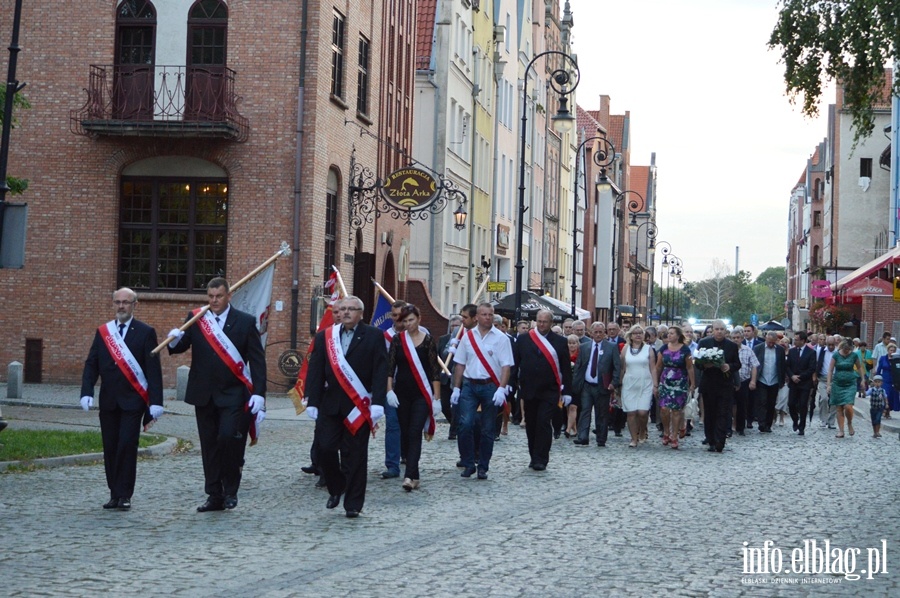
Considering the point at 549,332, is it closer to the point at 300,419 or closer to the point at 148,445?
the point at 148,445

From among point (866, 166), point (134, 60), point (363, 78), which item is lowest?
point (134, 60)

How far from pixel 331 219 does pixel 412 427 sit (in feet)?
61.2

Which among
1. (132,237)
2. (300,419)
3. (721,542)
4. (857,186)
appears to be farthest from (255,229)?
(857,186)

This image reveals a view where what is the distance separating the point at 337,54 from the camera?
32438 mm

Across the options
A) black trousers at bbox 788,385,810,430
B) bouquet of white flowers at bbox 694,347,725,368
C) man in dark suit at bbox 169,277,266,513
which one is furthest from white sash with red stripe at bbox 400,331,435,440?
black trousers at bbox 788,385,810,430

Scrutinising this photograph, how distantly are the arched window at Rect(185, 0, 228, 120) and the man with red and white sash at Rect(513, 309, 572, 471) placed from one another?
47.1 ft

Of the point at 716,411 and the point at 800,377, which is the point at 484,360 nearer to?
the point at 716,411

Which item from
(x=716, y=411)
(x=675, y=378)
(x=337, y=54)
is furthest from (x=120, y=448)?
(x=337, y=54)

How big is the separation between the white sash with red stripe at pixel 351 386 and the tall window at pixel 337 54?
20258 millimetres

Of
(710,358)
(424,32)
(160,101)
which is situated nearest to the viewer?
(710,358)

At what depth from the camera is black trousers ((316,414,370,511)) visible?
463 inches

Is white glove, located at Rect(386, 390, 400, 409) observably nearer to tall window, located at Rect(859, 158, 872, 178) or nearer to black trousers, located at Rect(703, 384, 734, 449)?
black trousers, located at Rect(703, 384, 734, 449)

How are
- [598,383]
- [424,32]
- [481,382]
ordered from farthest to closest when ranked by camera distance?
[424,32] < [598,383] < [481,382]

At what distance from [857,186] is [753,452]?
61.2 metres
